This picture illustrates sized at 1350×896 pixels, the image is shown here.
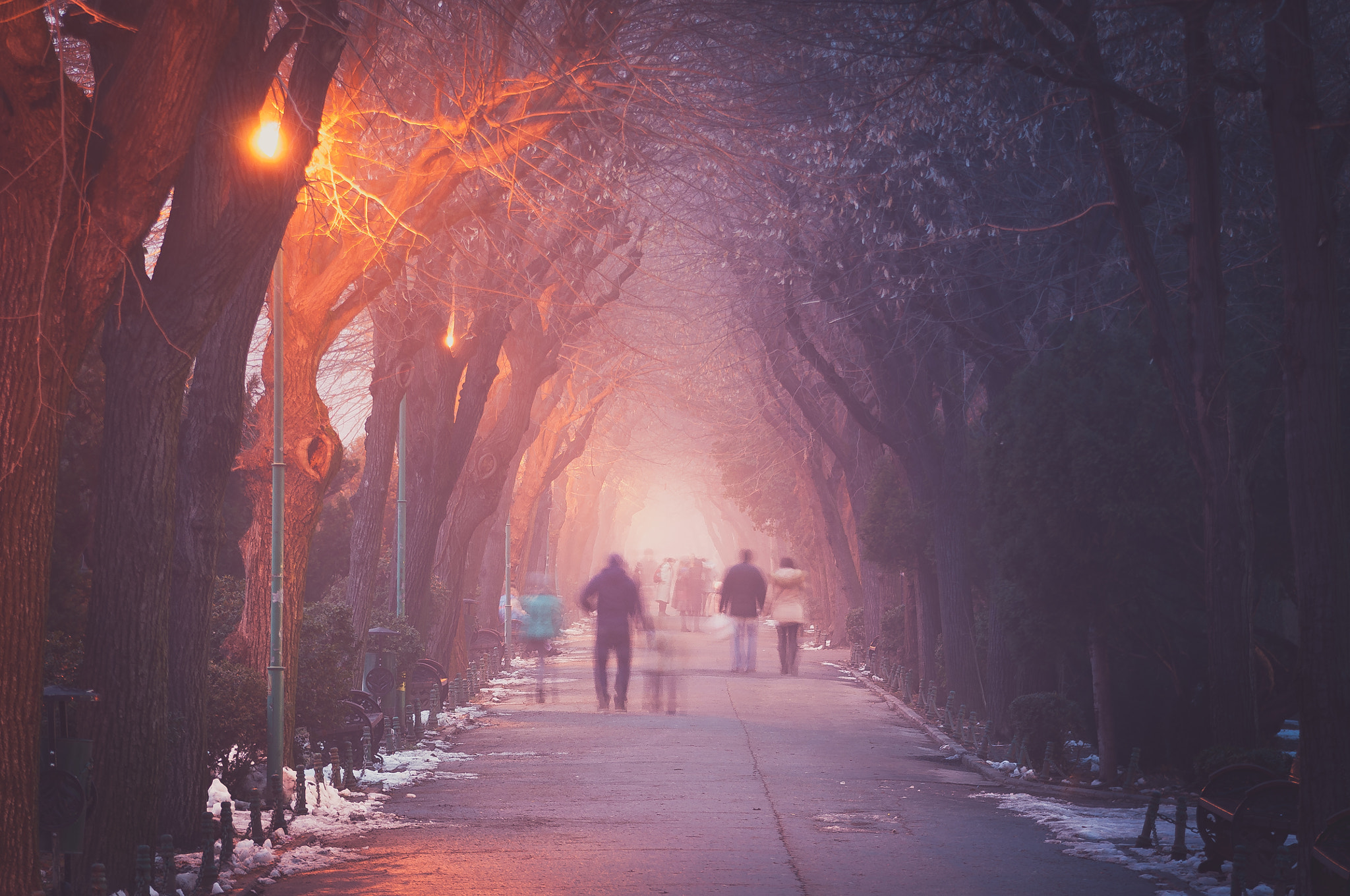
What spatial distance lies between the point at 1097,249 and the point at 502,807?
32.1ft

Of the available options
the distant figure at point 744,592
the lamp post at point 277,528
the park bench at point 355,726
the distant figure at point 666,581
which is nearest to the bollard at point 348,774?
the park bench at point 355,726

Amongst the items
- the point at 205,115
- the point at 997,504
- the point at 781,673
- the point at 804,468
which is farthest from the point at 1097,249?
the point at 804,468

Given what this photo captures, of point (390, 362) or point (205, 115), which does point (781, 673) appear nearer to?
point (390, 362)

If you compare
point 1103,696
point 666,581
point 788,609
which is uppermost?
point 666,581

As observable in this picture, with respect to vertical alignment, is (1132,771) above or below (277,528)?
below

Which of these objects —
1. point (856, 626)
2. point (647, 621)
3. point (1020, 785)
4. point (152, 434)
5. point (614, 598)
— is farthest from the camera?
point (856, 626)

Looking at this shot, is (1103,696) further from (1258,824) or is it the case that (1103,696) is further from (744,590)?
(744,590)

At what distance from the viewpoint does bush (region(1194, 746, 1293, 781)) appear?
10.5 metres

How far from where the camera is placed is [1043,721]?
49.7 feet

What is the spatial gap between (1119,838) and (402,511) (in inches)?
522

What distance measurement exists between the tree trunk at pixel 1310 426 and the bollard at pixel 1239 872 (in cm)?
40

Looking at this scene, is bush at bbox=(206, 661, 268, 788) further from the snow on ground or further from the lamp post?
the snow on ground

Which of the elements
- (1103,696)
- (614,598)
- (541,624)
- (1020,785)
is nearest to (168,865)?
(1020,785)

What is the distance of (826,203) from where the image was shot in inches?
767
